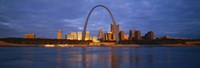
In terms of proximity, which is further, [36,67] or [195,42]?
[195,42]

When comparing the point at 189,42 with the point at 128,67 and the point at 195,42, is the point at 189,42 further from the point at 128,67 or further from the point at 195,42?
the point at 128,67

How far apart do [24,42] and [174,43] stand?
10635 centimetres

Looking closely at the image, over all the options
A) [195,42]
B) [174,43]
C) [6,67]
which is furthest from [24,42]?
[6,67]

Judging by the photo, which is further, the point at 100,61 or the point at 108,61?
the point at 100,61

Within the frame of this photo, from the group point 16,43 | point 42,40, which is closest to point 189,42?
point 42,40

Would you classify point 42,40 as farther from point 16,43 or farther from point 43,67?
point 43,67

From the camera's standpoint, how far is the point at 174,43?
185 meters

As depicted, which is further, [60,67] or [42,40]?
[42,40]

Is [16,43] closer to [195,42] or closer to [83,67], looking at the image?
[195,42]

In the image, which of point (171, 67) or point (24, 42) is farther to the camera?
point (24, 42)

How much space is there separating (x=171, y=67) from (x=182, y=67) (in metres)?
0.93

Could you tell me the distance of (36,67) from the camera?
20.8m

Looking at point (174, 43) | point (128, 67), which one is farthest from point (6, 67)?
point (174, 43)

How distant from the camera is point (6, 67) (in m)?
20.9
